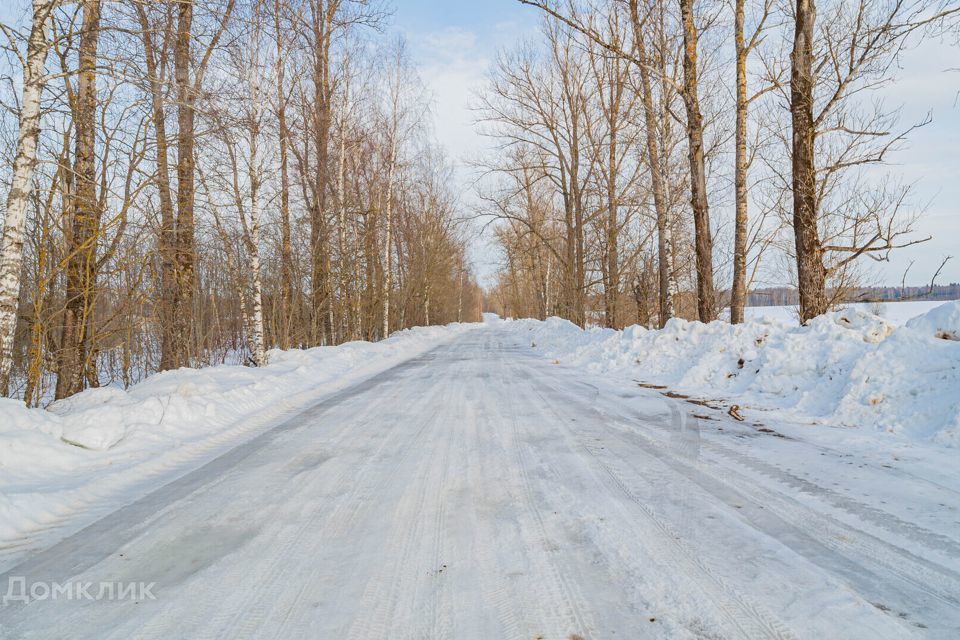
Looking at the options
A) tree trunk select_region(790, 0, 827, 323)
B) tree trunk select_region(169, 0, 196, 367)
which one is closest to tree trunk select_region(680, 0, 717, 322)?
tree trunk select_region(790, 0, 827, 323)

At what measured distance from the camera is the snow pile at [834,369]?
3.98 meters

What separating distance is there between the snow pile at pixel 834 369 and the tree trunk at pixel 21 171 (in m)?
8.16

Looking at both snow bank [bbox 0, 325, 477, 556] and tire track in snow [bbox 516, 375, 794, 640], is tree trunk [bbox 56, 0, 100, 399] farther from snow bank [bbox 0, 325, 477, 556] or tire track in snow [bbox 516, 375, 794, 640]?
tire track in snow [bbox 516, 375, 794, 640]

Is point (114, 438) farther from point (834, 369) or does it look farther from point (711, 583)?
point (834, 369)

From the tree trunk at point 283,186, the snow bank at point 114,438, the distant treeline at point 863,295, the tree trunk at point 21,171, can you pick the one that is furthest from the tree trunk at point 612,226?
the tree trunk at point 21,171

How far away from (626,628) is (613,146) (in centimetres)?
1734

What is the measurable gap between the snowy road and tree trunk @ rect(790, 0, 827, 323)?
16.4ft

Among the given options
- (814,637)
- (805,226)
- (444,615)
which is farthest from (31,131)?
(805,226)

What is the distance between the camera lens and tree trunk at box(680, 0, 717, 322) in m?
9.38

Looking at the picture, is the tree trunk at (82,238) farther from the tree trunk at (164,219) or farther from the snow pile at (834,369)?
the snow pile at (834,369)

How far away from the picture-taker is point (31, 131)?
Answer: 14.5 feet

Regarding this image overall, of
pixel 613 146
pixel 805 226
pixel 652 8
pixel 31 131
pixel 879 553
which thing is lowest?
pixel 879 553

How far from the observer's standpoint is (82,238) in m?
5.96

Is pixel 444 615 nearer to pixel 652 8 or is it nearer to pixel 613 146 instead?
pixel 652 8
